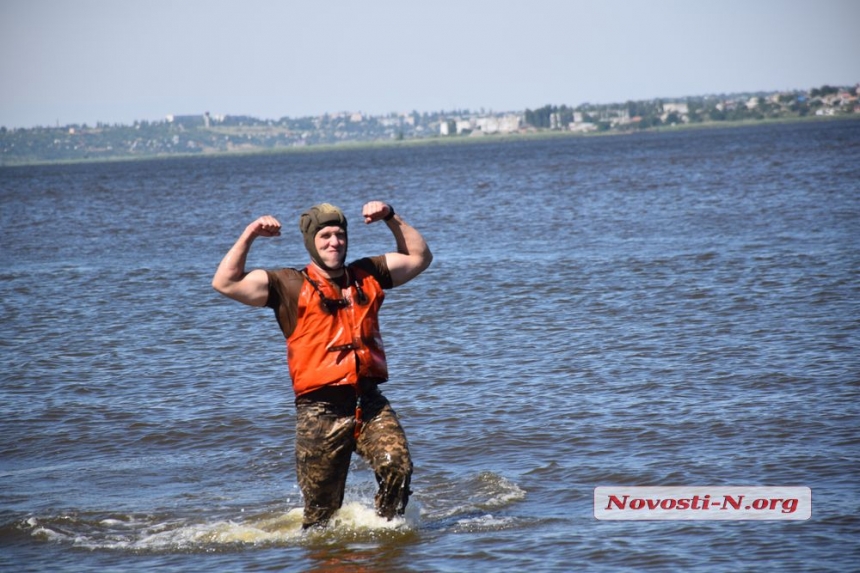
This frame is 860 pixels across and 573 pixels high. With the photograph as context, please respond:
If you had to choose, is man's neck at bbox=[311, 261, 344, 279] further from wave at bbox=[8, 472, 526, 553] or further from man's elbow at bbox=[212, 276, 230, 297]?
wave at bbox=[8, 472, 526, 553]

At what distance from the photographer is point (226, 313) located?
19.7 meters

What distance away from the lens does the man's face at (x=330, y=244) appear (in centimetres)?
717

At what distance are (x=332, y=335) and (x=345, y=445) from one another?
79 centimetres

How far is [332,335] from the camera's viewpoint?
7.17 m

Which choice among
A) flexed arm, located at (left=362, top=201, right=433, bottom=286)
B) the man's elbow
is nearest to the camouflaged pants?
flexed arm, located at (left=362, top=201, right=433, bottom=286)

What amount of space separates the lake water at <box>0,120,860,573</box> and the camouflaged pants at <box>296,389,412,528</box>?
58 centimetres

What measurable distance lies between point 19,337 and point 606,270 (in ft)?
38.1

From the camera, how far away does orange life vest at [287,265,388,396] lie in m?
7.16

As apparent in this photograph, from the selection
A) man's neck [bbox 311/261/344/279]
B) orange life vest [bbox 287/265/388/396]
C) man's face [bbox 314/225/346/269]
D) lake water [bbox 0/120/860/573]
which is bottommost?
lake water [bbox 0/120/860/573]

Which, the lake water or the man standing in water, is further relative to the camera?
the lake water

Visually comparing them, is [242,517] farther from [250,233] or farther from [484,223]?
[484,223]
